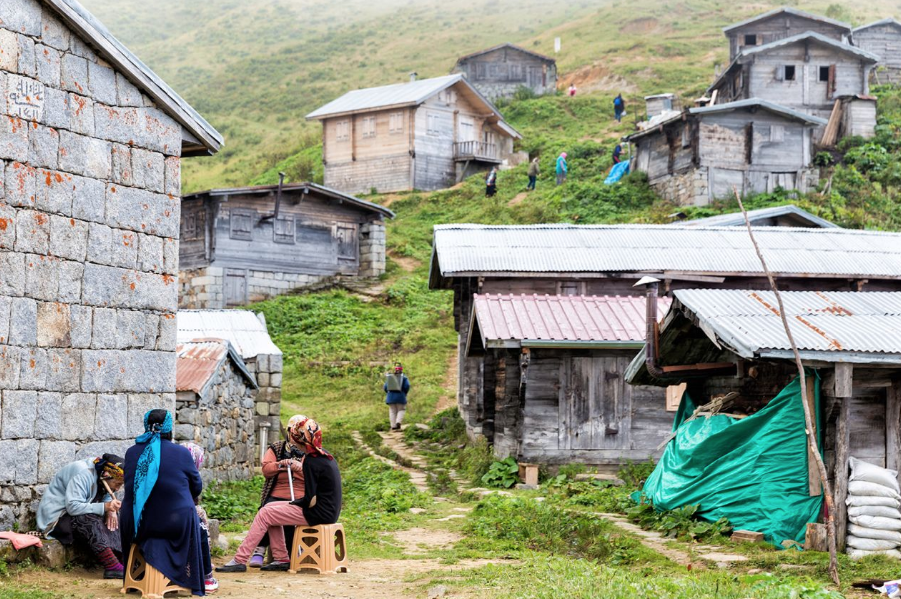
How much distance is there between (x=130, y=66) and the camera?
10016 mm

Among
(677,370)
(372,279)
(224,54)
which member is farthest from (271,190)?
(224,54)

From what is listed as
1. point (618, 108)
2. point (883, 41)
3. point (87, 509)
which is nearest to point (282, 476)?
point (87, 509)

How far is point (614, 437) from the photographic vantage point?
16625 millimetres

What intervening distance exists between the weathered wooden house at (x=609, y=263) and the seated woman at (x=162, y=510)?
10521mm

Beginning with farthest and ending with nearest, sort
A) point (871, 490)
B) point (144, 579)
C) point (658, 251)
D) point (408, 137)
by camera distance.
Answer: point (408, 137)
point (658, 251)
point (871, 490)
point (144, 579)

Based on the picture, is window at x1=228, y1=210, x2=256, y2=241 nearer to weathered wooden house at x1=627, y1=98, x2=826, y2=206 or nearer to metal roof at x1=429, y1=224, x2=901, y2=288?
metal roof at x1=429, y1=224, x2=901, y2=288

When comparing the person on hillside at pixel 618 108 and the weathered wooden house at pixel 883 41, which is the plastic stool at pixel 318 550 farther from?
the weathered wooden house at pixel 883 41

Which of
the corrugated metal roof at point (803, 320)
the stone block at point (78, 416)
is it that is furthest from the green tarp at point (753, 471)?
the stone block at point (78, 416)

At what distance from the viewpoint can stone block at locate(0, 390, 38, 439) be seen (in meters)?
8.87

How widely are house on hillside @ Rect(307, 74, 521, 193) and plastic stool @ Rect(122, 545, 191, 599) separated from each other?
36.5 metres

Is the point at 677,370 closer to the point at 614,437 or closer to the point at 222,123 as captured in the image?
the point at 614,437

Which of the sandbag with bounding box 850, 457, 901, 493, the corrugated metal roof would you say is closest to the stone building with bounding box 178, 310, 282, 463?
the corrugated metal roof

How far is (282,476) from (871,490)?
5488mm

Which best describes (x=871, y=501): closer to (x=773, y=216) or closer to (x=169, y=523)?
(x=169, y=523)
